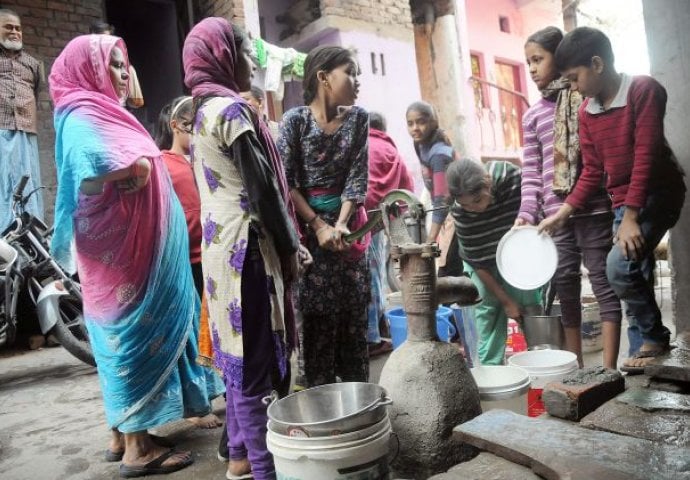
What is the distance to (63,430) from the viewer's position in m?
3.14

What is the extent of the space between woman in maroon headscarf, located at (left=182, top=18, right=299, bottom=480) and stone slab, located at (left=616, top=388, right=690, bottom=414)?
3.95 feet

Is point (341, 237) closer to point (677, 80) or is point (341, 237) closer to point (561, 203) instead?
point (561, 203)

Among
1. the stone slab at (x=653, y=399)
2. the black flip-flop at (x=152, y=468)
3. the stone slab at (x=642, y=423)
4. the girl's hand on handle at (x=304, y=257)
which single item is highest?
the girl's hand on handle at (x=304, y=257)

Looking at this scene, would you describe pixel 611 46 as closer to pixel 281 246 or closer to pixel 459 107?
pixel 281 246

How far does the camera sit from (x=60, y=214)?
245 centimetres

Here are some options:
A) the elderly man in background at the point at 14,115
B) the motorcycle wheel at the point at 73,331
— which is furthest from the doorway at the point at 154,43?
the motorcycle wheel at the point at 73,331

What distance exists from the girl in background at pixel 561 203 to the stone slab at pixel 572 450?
4.37 feet

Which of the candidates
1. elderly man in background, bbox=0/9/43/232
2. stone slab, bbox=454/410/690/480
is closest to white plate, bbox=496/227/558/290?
stone slab, bbox=454/410/690/480

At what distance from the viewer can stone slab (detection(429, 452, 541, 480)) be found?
1428 mm

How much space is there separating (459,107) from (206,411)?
8206mm

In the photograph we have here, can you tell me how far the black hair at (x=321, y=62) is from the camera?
2.50 m

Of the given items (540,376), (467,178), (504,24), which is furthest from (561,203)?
(504,24)

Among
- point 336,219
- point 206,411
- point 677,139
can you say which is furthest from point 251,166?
point 677,139

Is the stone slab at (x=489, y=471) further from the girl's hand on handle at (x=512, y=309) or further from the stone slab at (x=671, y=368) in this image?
the girl's hand on handle at (x=512, y=309)
